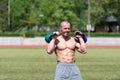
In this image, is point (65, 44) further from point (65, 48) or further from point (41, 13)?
point (41, 13)

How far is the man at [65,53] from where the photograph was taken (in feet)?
26.2

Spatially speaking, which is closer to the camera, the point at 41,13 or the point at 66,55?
the point at 66,55

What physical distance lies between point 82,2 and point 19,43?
1192 inches

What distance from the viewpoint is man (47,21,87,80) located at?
7984mm

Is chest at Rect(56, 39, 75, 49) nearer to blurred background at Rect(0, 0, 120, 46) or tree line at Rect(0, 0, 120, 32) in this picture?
blurred background at Rect(0, 0, 120, 46)

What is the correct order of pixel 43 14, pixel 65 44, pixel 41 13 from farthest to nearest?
1. pixel 41 13
2. pixel 43 14
3. pixel 65 44

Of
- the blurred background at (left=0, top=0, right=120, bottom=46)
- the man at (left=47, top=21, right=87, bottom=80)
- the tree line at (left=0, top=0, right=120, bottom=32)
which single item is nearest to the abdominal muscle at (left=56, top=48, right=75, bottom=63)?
the man at (left=47, top=21, right=87, bottom=80)

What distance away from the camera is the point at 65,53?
8.22 meters

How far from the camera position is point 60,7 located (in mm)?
71750

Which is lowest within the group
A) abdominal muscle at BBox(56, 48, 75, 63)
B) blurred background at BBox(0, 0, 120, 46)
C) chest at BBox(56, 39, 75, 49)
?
blurred background at BBox(0, 0, 120, 46)

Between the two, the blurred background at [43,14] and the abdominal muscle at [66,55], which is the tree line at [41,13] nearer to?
the blurred background at [43,14]

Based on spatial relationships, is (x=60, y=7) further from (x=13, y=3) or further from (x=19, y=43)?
(x=19, y=43)

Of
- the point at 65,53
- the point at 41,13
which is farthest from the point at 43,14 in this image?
the point at 65,53

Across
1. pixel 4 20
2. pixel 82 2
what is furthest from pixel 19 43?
pixel 82 2
